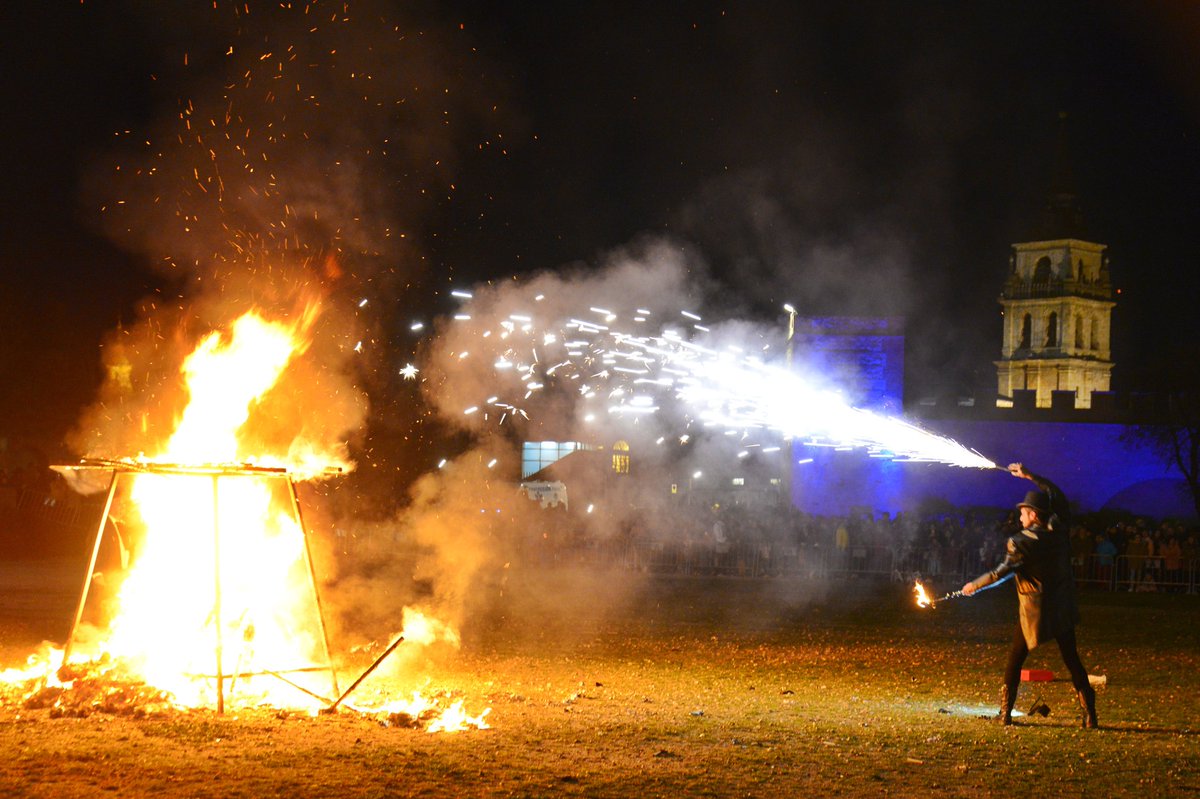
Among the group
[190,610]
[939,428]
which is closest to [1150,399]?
[939,428]

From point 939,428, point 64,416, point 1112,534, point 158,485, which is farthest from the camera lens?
point 939,428

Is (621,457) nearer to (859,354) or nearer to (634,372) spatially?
(634,372)

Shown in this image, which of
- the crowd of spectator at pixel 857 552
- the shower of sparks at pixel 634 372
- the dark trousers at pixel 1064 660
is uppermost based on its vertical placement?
the shower of sparks at pixel 634 372

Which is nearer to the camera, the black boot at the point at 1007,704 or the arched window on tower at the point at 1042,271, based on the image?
the black boot at the point at 1007,704

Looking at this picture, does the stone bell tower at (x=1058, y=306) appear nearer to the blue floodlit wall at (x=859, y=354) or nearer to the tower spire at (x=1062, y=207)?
the tower spire at (x=1062, y=207)

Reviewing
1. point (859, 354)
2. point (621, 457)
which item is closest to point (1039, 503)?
point (621, 457)

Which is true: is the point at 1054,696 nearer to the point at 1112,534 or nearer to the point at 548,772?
the point at 548,772

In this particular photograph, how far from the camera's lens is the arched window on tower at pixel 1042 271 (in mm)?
83625

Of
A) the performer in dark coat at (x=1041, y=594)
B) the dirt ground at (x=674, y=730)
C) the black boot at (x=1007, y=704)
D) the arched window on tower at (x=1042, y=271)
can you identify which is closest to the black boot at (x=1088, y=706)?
the performer in dark coat at (x=1041, y=594)

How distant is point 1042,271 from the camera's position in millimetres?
83938

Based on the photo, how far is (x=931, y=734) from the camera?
8.78 meters

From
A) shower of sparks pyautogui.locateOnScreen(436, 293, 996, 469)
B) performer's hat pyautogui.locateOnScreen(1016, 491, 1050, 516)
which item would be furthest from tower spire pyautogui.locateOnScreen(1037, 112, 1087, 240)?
performer's hat pyautogui.locateOnScreen(1016, 491, 1050, 516)

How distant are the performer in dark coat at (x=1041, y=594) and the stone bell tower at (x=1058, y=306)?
76.3 m

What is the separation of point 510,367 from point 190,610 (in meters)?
9.84
